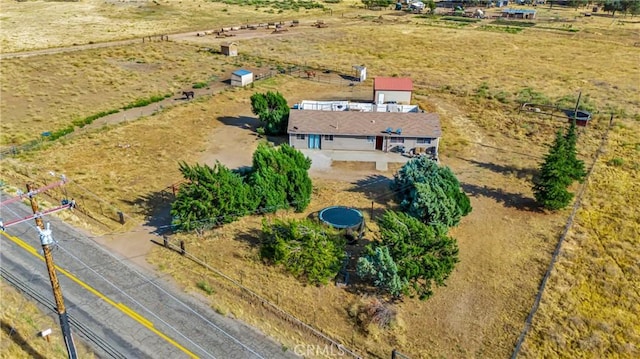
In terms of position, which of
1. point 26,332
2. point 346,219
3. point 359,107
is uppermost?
point 359,107

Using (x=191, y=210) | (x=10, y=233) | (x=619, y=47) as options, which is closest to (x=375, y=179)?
(x=191, y=210)

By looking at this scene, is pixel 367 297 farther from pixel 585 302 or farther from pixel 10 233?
pixel 10 233

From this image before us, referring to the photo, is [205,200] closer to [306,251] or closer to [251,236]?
[251,236]

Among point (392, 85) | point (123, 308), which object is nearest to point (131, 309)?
point (123, 308)

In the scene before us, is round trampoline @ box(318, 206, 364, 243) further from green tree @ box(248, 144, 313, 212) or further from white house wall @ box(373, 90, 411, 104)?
white house wall @ box(373, 90, 411, 104)

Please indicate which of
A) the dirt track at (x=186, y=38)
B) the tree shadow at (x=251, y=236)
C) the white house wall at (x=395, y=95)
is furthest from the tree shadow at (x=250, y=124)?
the dirt track at (x=186, y=38)

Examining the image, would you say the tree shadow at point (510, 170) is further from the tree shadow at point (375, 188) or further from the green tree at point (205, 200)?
the green tree at point (205, 200)
